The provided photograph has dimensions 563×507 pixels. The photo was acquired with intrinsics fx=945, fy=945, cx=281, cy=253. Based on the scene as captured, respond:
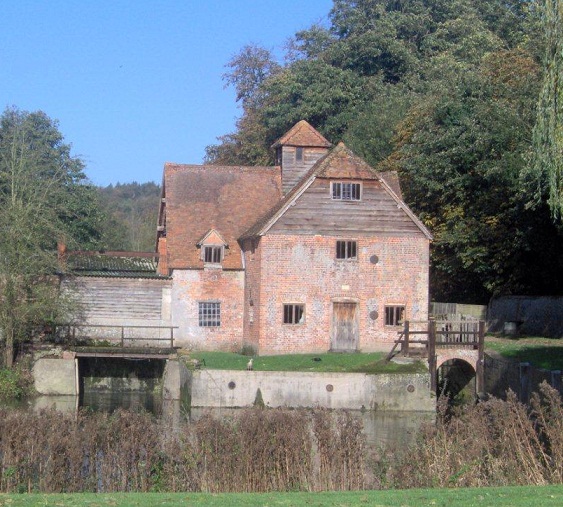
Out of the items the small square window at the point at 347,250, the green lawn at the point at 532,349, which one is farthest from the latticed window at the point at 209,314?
the green lawn at the point at 532,349

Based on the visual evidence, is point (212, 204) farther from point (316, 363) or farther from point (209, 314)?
point (316, 363)

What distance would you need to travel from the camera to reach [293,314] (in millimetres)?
37438

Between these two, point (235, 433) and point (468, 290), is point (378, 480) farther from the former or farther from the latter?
point (468, 290)

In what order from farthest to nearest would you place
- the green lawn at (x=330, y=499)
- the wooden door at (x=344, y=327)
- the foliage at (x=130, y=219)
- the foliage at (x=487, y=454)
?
the foliage at (x=130, y=219)
the wooden door at (x=344, y=327)
the foliage at (x=487, y=454)
the green lawn at (x=330, y=499)

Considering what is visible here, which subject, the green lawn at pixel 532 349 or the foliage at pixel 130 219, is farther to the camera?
the foliage at pixel 130 219

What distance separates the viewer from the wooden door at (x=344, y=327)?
123 feet

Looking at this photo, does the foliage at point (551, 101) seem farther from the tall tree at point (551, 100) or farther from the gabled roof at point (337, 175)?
the gabled roof at point (337, 175)

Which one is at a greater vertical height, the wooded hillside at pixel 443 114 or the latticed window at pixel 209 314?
the wooded hillside at pixel 443 114

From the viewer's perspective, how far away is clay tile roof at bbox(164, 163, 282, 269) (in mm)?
40062

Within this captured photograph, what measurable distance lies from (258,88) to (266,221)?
38527 mm

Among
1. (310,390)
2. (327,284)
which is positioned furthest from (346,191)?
(310,390)

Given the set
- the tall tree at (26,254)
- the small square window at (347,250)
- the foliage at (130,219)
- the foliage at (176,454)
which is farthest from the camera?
the foliage at (130,219)

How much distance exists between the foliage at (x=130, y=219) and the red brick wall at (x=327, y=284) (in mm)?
27314

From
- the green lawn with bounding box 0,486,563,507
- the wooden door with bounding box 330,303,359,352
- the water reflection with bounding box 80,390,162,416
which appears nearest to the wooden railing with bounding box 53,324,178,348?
the water reflection with bounding box 80,390,162,416
